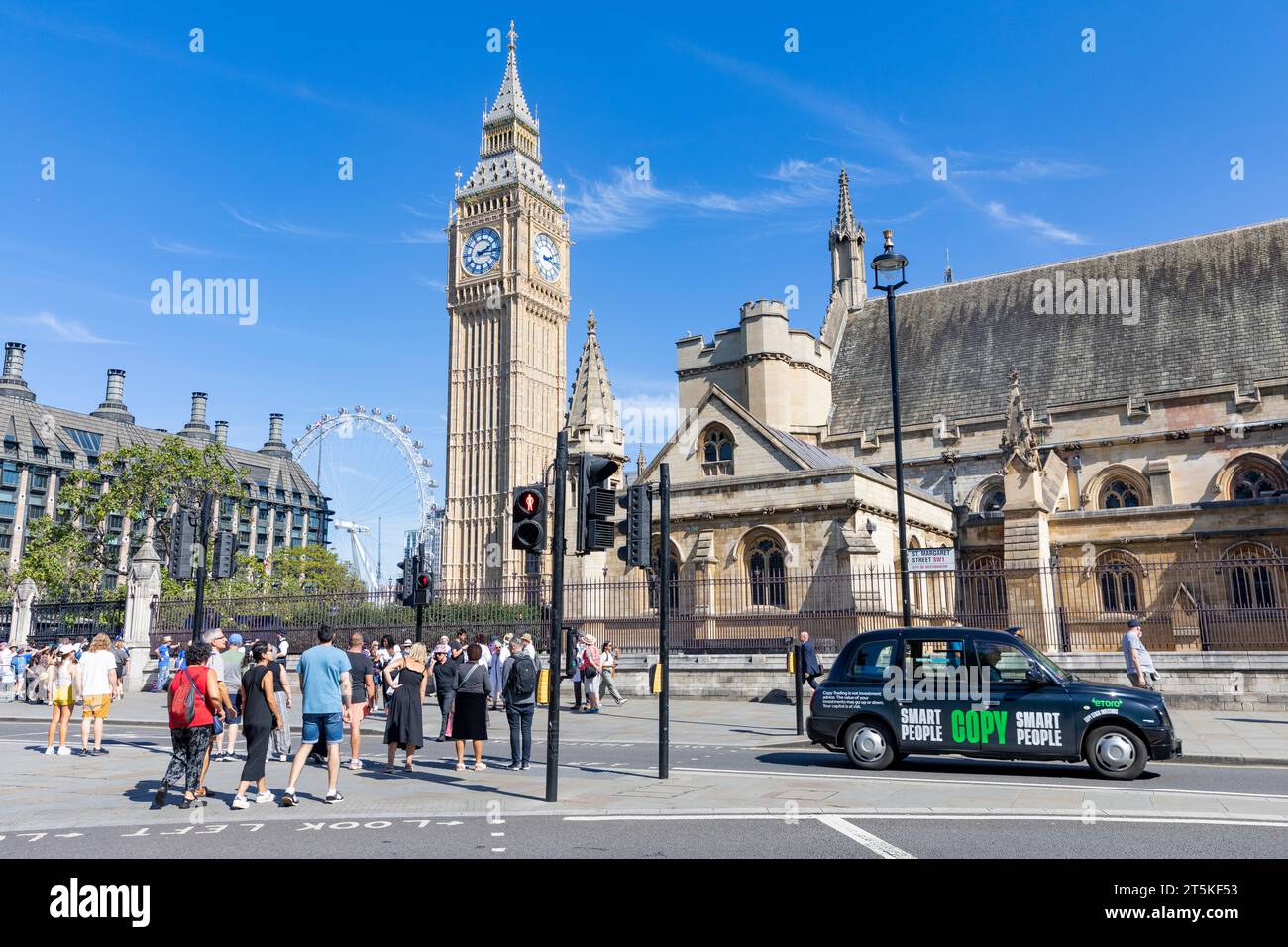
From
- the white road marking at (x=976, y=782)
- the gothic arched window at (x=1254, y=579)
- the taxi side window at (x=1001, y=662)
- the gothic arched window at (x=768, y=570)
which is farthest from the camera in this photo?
the gothic arched window at (x=768, y=570)

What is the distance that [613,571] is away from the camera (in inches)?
1178

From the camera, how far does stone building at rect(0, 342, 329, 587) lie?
294 ft

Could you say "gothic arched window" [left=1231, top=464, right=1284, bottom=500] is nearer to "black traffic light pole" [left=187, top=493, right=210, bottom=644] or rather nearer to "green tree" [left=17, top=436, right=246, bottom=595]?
"black traffic light pole" [left=187, top=493, right=210, bottom=644]

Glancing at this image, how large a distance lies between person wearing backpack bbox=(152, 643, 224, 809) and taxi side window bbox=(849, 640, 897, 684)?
772cm

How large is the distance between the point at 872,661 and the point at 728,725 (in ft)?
20.5

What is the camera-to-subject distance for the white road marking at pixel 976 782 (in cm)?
994

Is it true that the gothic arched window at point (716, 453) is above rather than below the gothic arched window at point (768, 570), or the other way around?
above

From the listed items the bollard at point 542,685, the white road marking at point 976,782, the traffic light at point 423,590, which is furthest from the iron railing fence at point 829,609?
the white road marking at point 976,782

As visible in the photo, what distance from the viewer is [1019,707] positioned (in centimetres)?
1140

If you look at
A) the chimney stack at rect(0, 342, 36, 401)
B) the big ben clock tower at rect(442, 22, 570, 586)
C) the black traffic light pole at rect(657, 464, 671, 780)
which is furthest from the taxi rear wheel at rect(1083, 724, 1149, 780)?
the chimney stack at rect(0, 342, 36, 401)

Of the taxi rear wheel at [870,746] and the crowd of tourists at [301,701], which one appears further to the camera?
the taxi rear wheel at [870,746]

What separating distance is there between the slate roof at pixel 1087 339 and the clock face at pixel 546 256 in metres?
53.7

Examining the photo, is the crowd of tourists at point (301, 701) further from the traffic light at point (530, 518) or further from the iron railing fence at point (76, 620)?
the iron railing fence at point (76, 620)
